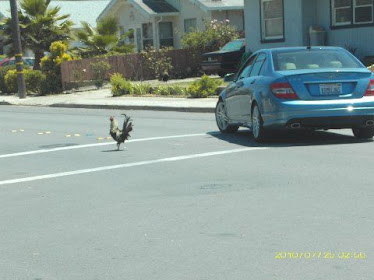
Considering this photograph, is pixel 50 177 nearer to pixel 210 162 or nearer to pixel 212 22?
pixel 210 162

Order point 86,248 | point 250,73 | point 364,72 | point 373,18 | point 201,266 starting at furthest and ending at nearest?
point 373,18 < point 250,73 < point 364,72 < point 86,248 < point 201,266

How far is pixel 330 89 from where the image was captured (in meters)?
13.1

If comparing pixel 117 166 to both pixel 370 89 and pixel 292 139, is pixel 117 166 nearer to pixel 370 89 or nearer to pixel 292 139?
pixel 292 139

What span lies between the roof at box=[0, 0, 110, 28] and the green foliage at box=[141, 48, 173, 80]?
81.4 ft

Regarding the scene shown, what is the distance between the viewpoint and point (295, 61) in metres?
13.8

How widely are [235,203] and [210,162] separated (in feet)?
11.0

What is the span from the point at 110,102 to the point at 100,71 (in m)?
8.57

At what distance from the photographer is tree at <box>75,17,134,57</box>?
38219mm

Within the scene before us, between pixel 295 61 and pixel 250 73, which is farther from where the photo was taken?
pixel 250 73

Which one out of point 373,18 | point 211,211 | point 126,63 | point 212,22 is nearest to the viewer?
point 211,211

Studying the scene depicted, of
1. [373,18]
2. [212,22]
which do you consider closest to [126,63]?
[212,22]

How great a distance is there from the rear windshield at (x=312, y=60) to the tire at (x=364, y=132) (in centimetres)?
106

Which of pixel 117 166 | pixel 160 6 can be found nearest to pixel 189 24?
pixel 160 6

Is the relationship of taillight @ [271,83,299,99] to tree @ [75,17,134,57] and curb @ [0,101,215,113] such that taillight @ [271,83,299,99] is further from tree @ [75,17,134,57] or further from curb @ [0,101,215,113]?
tree @ [75,17,134,57]
